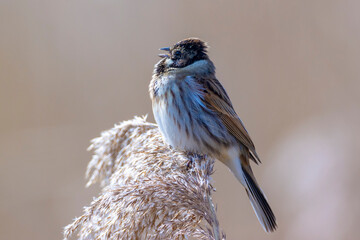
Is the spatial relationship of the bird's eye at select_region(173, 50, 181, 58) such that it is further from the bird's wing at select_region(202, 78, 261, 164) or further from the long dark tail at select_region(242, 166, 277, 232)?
the long dark tail at select_region(242, 166, 277, 232)

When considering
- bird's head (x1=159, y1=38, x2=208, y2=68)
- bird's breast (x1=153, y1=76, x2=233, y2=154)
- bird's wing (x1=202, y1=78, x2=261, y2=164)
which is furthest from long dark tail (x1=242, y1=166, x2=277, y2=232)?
bird's head (x1=159, y1=38, x2=208, y2=68)

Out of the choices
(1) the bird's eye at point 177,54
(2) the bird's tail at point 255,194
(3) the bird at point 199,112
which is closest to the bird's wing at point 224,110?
(3) the bird at point 199,112

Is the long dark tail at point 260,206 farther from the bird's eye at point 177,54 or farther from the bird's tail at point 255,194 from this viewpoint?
the bird's eye at point 177,54

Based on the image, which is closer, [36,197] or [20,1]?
[36,197]

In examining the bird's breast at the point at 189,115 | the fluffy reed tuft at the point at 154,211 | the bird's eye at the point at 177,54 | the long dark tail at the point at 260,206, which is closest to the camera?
the fluffy reed tuft at the point at 154,211

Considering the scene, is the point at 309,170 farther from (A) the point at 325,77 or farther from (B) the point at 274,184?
(A) the point at 325,77

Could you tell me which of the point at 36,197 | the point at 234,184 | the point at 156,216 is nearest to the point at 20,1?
the point at 36,197

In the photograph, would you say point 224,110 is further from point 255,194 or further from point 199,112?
point 255,194
